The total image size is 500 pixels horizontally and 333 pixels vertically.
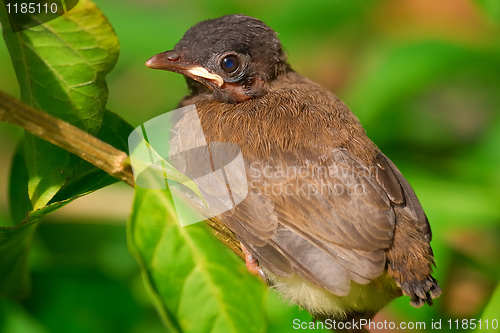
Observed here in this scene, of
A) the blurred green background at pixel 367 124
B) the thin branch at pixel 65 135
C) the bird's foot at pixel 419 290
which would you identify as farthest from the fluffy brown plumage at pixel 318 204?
the thin branch at pixel 65 135

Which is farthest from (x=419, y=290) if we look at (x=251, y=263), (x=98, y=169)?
(x=98, y=169)

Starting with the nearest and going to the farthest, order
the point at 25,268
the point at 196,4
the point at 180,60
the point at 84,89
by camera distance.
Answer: the point at 84,89 < the point at 25,268 < the point at 180,60 < the point at 196,4

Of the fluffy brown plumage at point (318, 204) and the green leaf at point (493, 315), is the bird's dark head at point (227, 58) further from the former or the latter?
the green leaf at point (493, 315)

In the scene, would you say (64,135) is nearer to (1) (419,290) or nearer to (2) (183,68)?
(2) (183,68)

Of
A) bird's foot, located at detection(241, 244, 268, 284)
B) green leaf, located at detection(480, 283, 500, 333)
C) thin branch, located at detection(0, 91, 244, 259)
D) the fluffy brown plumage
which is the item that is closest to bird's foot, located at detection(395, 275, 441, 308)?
the fluffy brown plumage

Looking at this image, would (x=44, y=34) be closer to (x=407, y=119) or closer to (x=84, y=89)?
(x=84, y=89)

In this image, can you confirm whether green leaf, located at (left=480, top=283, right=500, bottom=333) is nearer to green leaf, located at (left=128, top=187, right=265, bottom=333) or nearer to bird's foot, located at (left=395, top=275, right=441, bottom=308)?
bird's foot, located at (left=395, top=275, right=441, bottom=308)

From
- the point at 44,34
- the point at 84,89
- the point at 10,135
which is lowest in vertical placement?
the point at 10,135

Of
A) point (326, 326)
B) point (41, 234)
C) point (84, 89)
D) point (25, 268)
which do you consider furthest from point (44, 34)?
point (326, 326)
